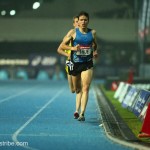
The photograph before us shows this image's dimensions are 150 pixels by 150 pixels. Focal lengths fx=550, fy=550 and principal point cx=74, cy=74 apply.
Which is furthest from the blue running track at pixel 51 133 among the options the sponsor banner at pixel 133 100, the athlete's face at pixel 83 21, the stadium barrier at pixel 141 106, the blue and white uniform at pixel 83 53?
the athlete's face at pixel 83 21

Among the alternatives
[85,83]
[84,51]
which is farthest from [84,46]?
[85,83]

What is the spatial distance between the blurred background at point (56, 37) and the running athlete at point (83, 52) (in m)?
39.5

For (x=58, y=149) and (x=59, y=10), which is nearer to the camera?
(x=58, y=149)

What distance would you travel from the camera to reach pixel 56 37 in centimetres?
5750

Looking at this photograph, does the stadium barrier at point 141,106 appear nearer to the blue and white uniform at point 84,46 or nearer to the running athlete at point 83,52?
the running athlete at point 83,52

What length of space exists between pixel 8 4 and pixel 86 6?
1790cm

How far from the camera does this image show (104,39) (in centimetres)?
5594

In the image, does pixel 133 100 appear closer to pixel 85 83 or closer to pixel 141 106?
pixel 141 106

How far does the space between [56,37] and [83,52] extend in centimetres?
4648

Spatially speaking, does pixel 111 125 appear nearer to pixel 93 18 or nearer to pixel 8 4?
pixel 8 4

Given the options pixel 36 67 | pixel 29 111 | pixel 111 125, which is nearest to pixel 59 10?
pixel 36 67

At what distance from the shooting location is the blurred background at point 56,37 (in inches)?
2045

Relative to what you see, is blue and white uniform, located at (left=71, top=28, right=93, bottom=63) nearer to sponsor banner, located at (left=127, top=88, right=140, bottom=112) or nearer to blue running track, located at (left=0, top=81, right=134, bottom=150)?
blue running track, located at (left=0, top=81, right=134, bottom=150)

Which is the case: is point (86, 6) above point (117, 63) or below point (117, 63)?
above
